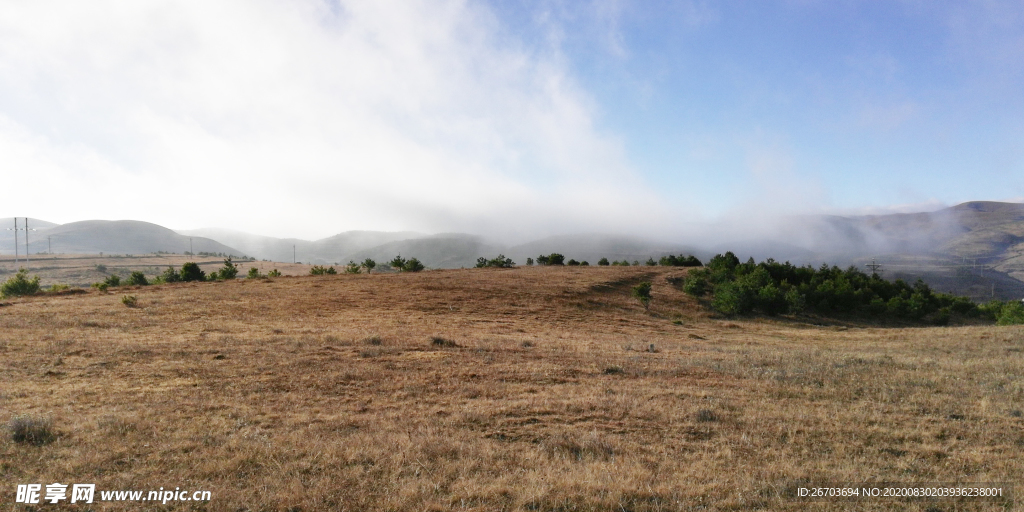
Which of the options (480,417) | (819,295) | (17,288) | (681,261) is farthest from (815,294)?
(17,288)

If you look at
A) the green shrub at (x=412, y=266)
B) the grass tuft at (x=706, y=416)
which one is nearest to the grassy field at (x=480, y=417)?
the grass tuft at (x=706, y=416)

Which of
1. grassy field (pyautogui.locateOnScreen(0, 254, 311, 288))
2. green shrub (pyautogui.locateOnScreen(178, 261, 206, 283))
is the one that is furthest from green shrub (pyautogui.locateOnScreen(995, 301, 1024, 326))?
grassy field (pyautogui.locateOnScreen(0, 254, 311, 288))

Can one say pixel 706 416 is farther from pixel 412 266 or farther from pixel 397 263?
pixel 412 266

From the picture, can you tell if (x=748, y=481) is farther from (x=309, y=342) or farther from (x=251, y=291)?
(x=251, y=291)

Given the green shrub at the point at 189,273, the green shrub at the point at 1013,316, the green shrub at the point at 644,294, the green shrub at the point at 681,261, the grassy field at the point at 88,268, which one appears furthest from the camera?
the grassy field at the point at 88,268

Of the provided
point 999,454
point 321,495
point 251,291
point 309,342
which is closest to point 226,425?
point 321,495

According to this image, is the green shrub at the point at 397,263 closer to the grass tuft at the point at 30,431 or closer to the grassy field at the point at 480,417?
the grassy field at the point at 480,417

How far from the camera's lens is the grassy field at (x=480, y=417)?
5.83 metres

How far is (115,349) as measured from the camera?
14.3 metres

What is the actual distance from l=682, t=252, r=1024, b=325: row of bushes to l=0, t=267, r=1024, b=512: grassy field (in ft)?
57.9

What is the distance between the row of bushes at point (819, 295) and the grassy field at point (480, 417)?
17636mm

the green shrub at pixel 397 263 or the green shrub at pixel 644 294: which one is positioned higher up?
the green shrub at pixel 397 263

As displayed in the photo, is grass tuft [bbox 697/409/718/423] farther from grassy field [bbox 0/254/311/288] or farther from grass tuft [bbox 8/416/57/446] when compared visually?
grassy field [bbox 0/254/311/288]

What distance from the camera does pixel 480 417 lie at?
28.8 ft
